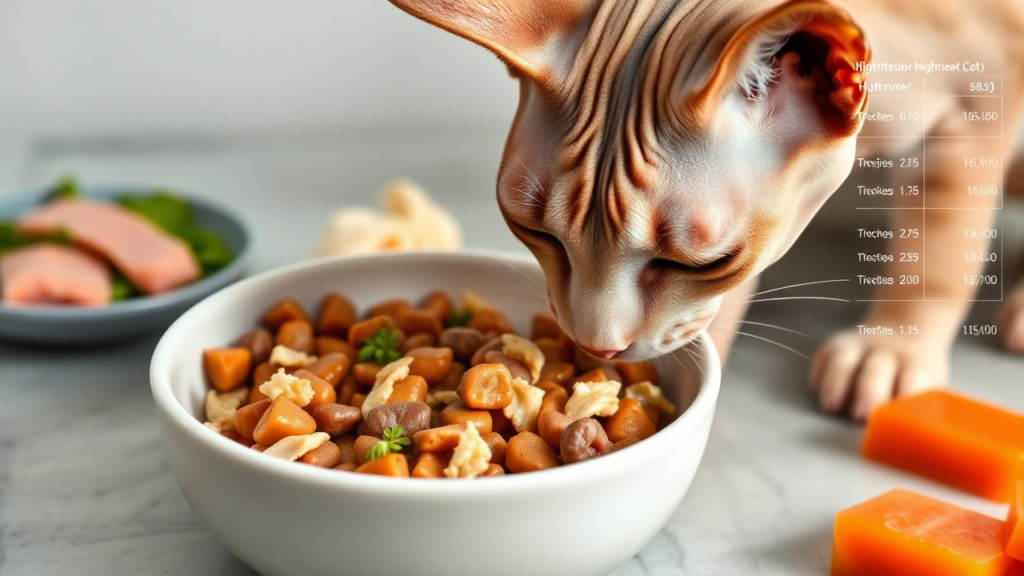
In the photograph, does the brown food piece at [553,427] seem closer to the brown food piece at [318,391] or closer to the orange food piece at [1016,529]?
the brown food piece at [318,391]

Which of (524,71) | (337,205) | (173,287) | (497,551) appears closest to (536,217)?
(524,71)

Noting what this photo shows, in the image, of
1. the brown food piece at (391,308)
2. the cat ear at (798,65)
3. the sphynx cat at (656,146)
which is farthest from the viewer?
the brown food piece at (391,308)

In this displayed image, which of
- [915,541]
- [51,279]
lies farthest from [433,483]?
[51,279]

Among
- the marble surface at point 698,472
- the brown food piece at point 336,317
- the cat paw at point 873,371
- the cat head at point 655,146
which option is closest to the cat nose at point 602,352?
the cat head at point 655,146

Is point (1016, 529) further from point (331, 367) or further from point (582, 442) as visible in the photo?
point (331, 367)

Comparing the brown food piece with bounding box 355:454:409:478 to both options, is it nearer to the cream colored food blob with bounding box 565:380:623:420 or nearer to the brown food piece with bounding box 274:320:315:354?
A: the cream colored food blob with bounding box 565:380:623:420

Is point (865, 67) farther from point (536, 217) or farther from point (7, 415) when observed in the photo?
point (7, 415)
